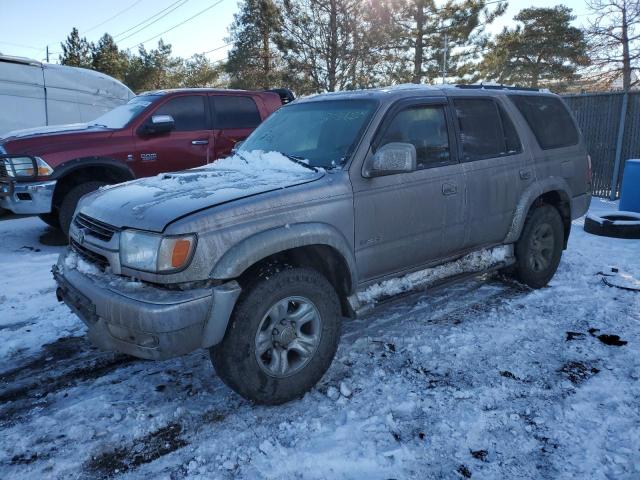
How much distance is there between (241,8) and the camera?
28.6m

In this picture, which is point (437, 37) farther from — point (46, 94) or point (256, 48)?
point (46, 94)

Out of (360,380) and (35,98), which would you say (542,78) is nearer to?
(35,98)

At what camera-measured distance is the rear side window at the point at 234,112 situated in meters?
7.66

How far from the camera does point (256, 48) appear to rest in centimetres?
2858

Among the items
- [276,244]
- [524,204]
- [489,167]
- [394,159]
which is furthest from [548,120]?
[276,244]

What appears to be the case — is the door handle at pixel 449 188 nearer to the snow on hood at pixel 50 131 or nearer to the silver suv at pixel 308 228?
the silver suv at pixel 308 228

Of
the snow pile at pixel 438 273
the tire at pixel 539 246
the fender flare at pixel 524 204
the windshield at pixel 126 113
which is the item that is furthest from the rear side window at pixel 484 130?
the windshield at pixel 126 113

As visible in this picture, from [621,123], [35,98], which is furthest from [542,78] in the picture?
[35,98]

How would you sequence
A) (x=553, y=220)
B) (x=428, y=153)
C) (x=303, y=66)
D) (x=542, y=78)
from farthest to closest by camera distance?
(x=542, y=78) → (x=303, y=66) → (x=553, y=220) → (x=428, y=153)

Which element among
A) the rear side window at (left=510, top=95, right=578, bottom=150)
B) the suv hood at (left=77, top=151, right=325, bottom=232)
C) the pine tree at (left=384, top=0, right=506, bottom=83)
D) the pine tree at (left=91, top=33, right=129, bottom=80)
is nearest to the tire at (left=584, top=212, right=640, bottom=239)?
the rear side window at (left=510, top=95, right=578, bottom=150)

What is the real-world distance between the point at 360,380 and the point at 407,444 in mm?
691

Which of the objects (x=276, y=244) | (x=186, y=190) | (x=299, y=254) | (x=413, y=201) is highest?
(x=186, y=190)

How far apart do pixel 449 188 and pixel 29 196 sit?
5154 millimetres

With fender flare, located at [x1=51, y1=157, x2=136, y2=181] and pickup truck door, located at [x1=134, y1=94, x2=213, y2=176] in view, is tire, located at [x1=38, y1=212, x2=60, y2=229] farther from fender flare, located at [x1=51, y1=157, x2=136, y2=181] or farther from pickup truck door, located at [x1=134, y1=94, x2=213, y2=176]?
pickup truck door, located at [x1=134, y1=94, x2=213, y2=176]
